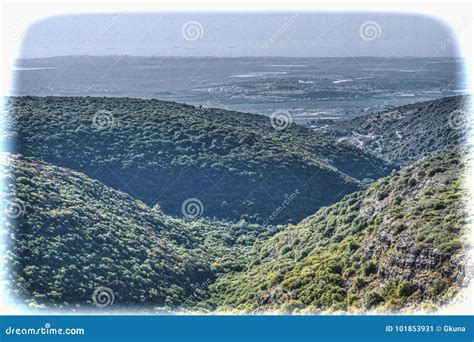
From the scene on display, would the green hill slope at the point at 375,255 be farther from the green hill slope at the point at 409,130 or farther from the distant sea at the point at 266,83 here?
the distant sea at the point at 266,83

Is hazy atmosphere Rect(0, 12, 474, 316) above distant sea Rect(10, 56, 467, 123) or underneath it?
Result: underneath

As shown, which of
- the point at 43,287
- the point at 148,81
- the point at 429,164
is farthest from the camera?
the point at 148,81

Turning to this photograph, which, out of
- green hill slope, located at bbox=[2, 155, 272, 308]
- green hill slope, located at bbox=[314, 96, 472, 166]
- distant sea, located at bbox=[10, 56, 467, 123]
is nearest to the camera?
green hill slope, located at bbox=[2, 155, 272, 308]

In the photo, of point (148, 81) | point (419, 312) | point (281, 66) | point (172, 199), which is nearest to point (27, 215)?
point (419, 312)

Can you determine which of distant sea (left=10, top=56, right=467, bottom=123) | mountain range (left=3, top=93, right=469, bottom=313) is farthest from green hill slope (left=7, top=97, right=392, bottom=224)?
distant sea (left=10, top=56, right=467, bottom=123)

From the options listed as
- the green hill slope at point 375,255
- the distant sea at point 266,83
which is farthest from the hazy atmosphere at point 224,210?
the distant sea at point 266,83

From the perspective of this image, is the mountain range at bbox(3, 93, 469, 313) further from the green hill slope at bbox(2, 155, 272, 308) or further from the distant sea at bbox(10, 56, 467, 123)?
the distant sea at bbox(10, 56, 467, 123)

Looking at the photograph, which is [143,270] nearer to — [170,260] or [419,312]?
[170,260]
